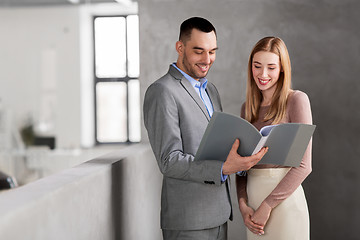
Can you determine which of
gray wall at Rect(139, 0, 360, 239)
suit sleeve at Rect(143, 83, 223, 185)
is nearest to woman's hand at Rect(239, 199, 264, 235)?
suit sleeve at Rect(143, 83, 223, 185)

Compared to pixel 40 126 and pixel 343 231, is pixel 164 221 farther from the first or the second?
pixel 40 126

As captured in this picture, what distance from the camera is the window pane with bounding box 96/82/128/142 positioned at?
10125mm

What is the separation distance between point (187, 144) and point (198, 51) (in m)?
0.34

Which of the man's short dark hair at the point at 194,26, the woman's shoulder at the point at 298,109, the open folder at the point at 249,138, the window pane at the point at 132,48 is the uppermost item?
the window pane at the point at 132,48

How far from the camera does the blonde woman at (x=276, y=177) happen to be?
203 cm

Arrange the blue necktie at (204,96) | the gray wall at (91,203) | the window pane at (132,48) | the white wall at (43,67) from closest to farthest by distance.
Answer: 1. the gray wall at (91,203)
2. the blue necktie at (204,96)
3. the window pane at (132,48)
4. the white wall at (43,67)

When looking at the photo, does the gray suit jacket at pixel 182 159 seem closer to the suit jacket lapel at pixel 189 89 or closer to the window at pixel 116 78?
the suit jacket lapel at pixel 189 89

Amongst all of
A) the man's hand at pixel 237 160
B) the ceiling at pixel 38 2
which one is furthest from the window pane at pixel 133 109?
the man's hand at pixel 237 160

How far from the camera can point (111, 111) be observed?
10.3 m

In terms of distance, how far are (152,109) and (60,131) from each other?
928cm

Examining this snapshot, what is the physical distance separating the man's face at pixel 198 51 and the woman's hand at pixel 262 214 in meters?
0.58

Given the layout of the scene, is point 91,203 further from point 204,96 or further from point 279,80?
point 279,80

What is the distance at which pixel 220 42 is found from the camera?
11.8 feet

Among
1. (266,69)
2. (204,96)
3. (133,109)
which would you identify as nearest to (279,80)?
(266,69)
